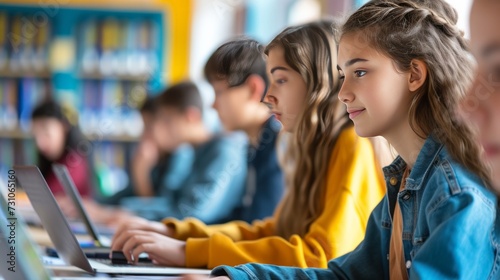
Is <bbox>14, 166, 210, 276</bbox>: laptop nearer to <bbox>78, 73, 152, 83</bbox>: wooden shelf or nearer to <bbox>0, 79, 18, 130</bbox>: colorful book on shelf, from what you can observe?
<bbox>78, 73, 152, 83</bbox>: wooden shelf

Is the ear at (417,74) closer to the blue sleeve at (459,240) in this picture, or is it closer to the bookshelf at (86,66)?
the blue sleeve at (459,240)

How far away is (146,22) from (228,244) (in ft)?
13.5

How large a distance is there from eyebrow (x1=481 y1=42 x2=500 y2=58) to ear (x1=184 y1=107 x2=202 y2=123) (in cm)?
267

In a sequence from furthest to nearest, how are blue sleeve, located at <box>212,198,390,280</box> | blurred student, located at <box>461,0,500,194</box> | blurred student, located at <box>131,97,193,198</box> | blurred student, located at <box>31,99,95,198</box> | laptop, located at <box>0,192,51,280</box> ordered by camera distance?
blurred student, located at <box>31,99,95,198</box> → blurred student, located at <box>131,97,193,198</box> → blue sleeve, located at <box>212,198,390,280</box> → laptop, located at <box>0,192,51,280</box> → blurred student, located at <box>461,0,500,194</box>

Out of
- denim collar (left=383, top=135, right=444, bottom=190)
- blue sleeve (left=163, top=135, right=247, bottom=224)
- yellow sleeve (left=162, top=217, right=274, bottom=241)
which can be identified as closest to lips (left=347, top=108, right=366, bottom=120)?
denim collar (left=383, top=135, right=444, bottom=190)

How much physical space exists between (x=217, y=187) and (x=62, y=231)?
4.69 feet

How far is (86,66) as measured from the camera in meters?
5.31

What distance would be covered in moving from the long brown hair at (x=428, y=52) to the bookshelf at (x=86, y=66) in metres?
4.22

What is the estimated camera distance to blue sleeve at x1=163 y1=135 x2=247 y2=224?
2.70 m

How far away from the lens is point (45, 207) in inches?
53.3

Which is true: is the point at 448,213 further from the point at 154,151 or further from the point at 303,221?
the point at 154,151

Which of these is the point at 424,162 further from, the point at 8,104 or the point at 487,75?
the point at 8,104

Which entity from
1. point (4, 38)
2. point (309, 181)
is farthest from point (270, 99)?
point (4, 38)

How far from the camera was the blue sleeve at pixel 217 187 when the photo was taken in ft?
8.87
